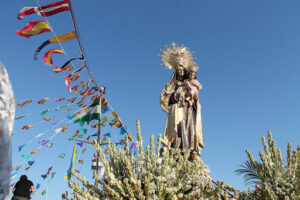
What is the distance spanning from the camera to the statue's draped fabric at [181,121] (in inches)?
286

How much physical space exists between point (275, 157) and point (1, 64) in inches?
126

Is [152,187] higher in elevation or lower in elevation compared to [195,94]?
lower

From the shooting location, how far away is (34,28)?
18.8 feet

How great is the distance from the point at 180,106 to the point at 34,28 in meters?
4.75

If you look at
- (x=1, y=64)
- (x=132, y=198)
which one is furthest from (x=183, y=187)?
(x=1, y=64)

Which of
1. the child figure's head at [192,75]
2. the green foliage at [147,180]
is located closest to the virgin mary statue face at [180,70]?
the child figure's head at [192,75]

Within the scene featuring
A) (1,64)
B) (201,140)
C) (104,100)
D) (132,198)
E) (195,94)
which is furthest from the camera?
(104,100)

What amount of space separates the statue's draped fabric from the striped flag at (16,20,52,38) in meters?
4.18

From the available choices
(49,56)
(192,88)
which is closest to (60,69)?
(49,56)

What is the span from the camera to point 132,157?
3.51 metres

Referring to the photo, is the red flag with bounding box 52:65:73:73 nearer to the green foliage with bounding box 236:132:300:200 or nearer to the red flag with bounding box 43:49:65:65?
the red flag with bounding box 43:49:65:65

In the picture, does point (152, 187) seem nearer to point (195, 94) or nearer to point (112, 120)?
point (195, 94)

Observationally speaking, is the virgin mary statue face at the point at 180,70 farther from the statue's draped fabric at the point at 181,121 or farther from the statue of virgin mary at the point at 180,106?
the statue's draped fabric at the point at 181,121

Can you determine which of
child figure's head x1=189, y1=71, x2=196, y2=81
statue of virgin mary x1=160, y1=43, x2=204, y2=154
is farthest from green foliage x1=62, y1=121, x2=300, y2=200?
child figure's head x1=189, y1=71, x2=196, y2=81
